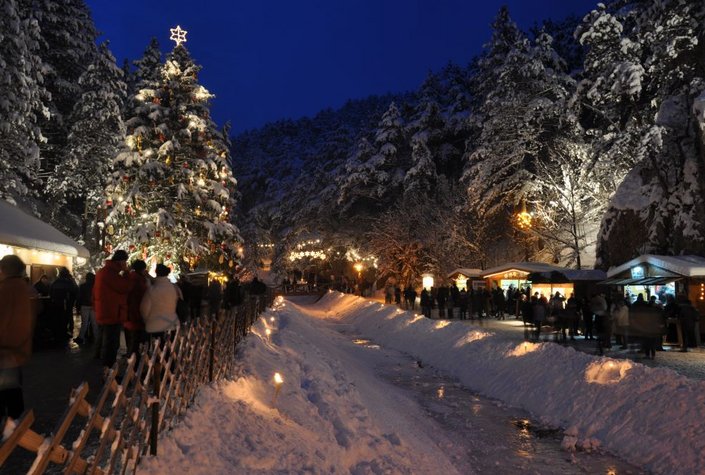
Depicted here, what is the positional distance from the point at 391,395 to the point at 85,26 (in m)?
32.5

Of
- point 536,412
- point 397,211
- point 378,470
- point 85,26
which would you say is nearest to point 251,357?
point 378,470

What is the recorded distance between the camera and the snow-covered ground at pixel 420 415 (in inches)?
227

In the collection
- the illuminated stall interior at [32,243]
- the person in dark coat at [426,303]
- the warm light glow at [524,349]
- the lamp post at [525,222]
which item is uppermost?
the lamp post at [525,222]

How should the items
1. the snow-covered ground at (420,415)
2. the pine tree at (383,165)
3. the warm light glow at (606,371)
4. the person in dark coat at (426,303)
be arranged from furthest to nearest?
the pine tree at (383,165), the person in dark coat at (426,303), the warm light glow at (606,371), the snow-covered ground at (420,415)

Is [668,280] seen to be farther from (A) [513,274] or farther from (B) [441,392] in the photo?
(A) [513,274]

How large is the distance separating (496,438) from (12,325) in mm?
7831

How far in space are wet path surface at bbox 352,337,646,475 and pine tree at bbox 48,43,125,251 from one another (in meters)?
23.3

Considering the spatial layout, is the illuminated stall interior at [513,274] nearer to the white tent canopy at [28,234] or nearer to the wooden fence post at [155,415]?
the white tent canopy at [28,234]

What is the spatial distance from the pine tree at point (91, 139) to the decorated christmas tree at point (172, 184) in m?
6.18

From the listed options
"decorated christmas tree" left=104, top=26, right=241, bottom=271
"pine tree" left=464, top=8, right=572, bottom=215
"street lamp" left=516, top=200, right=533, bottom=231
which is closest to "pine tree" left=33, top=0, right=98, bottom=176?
"decorated christmas tree" left=104, top=26, right=241, bottom=271

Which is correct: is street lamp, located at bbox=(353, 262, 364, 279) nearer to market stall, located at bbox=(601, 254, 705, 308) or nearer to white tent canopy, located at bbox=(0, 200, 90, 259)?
market stall, located at bbox=(601, 254, 705, 308)

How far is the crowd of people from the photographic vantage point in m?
4.80

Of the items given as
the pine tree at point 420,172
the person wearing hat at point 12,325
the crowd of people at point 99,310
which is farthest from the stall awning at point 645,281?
the pine tree at point 420,172

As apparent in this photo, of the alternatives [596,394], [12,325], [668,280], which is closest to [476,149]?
[668,280]
